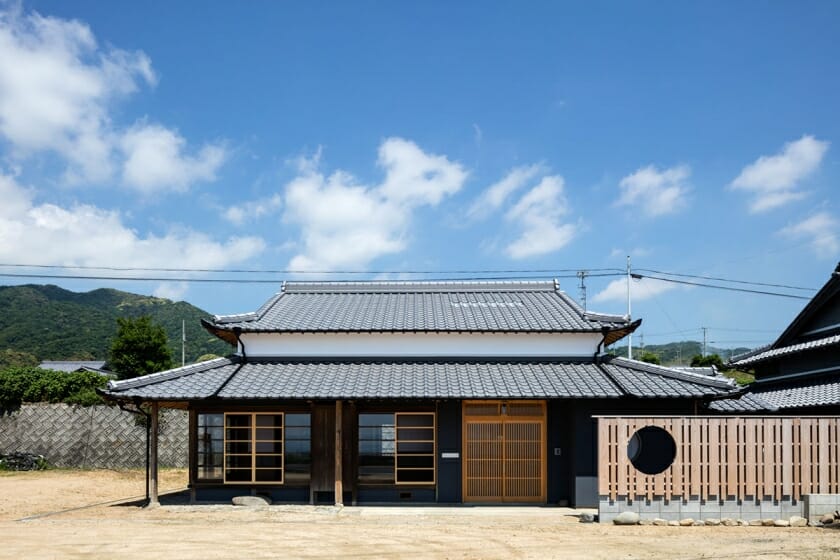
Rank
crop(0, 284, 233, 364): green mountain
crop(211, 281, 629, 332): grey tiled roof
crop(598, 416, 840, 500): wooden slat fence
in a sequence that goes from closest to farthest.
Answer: crop(598, 416, 840, 500): wooden slat fence → crop(211, 281, 629, 332): grey tiled roof → crop(0, 284, 233, 364): green mountain

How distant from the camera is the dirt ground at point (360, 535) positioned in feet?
33.8

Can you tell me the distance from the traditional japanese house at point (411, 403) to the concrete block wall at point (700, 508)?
183cm

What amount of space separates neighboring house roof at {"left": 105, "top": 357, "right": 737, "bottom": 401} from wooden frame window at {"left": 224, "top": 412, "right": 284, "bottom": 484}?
964 millimetres

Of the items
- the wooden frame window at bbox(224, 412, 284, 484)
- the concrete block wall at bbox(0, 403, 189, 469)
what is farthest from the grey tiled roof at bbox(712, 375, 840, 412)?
the concrete block wall at bbox(0, 403, 189, 469)

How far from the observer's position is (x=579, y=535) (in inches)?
470

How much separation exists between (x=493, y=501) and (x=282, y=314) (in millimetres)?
7211

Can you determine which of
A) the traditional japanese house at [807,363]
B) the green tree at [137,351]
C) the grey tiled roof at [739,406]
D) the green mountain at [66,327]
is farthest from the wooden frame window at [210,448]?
the green mountain at [66,327]

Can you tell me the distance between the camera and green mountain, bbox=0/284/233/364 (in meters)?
59.9

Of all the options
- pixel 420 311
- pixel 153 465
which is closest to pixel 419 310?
pixel 420 311

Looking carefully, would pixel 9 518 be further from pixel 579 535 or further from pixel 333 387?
pixel 579 535

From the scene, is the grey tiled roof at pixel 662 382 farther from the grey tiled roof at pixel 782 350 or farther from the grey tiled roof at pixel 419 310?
the grey tiled roof at pixel 782 350

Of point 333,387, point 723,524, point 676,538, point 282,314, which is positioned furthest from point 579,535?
point 282,314

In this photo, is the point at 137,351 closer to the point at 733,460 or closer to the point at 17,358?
the point at 17,358

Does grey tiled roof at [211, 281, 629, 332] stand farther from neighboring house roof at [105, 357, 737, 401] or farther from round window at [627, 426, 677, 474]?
round window at [627, 426, 677, 474]
